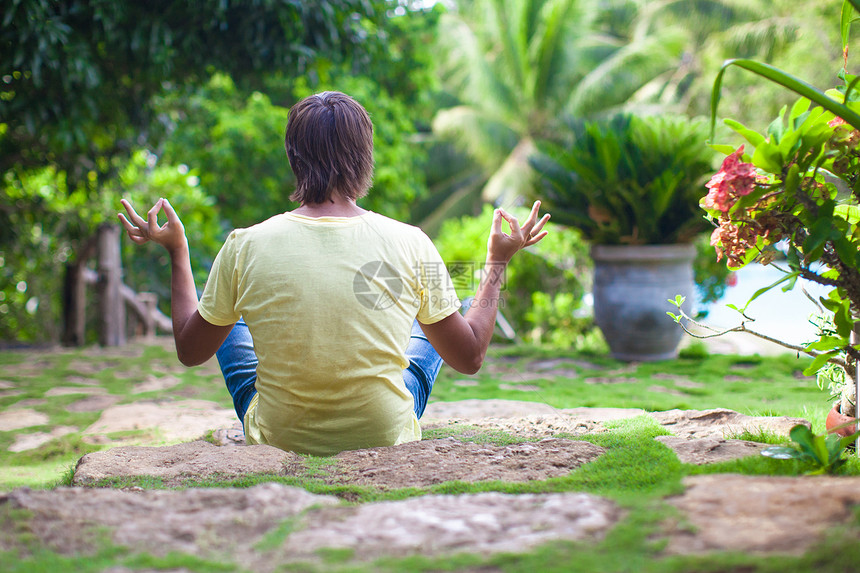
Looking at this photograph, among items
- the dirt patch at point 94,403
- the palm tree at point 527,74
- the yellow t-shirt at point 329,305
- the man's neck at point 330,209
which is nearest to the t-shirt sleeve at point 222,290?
the yellow t-shirt at point 329,305

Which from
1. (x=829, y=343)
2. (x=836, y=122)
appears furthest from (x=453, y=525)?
(x=836, y=122)

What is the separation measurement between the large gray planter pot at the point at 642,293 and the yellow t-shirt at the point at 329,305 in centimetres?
317

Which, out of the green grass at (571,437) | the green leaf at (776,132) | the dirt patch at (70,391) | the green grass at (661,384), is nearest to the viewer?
the green grass at (571,437)

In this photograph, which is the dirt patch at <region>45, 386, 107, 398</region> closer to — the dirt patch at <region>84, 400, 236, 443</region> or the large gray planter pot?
the dirt patch at <region>84, 400, 236, 443</region>

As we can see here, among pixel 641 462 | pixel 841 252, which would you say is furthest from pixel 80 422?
pixel 841 252

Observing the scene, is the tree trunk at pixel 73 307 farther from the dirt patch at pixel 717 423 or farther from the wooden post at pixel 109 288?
the dirt patch at pixel 717 423

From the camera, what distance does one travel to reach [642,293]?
15.9ft

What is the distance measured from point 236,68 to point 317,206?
3.71 meters

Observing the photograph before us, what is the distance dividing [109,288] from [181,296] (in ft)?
17.0

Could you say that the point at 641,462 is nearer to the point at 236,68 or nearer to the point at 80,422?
the point at 80,422

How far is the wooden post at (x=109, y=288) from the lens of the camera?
6.59 metres

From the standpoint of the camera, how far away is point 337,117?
6.31ft

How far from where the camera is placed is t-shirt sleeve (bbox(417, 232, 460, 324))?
6.40 ft

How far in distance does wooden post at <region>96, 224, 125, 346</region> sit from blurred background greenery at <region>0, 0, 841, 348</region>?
231mm
